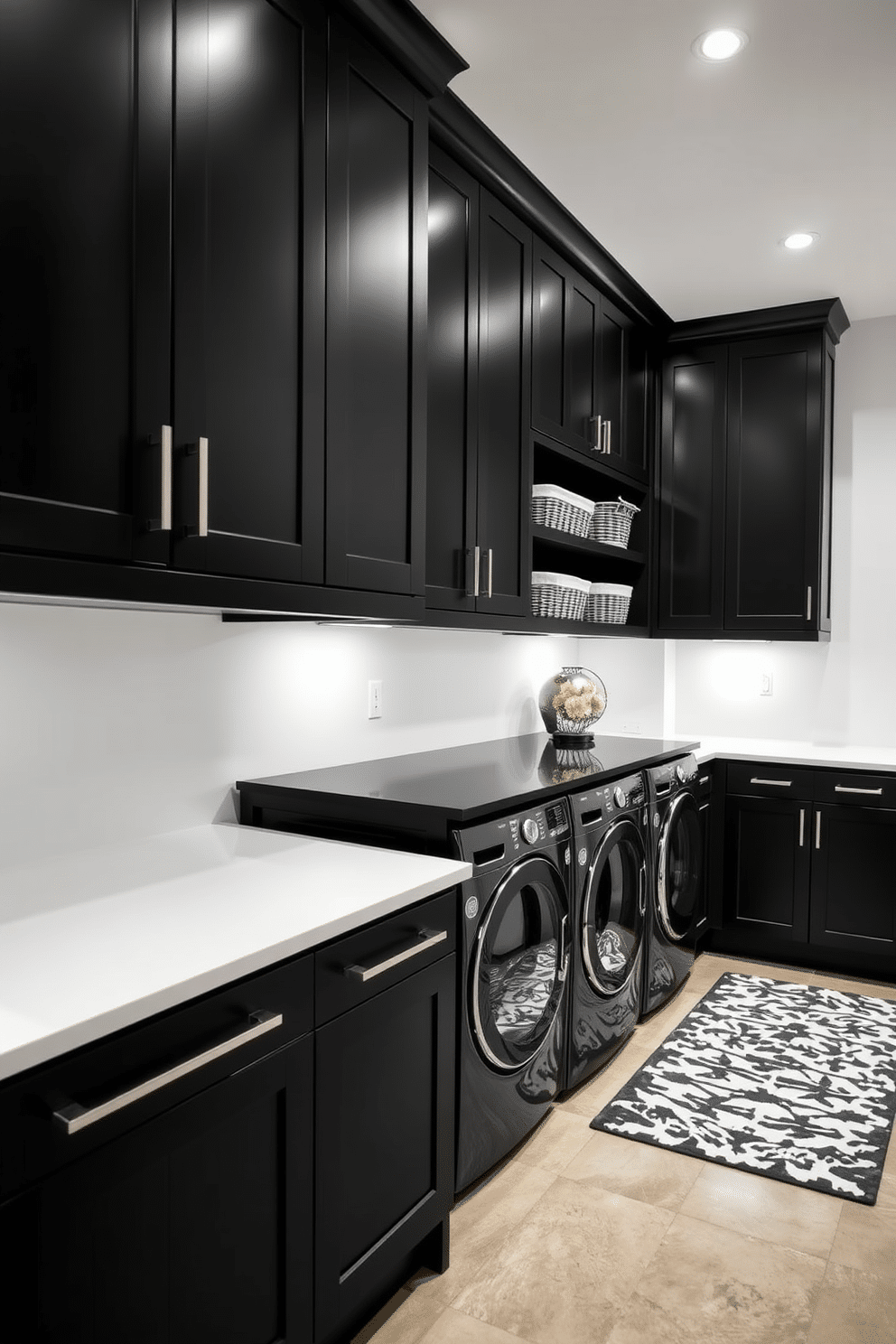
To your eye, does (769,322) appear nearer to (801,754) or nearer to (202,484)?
(801,754)

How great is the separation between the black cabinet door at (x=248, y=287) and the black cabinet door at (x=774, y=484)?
2.64 m

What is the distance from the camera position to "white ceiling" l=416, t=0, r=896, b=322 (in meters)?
2.05

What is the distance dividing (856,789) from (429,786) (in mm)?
2148

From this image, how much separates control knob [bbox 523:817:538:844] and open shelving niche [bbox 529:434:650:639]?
0.87 m

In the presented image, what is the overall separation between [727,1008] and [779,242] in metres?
2.76

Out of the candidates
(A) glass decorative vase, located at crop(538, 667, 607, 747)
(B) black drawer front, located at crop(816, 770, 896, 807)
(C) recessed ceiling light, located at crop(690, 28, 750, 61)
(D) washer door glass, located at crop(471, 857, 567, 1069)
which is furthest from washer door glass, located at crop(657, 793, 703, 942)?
(C) recessed ceiling light, located at crop(690, 28, 750, 61)

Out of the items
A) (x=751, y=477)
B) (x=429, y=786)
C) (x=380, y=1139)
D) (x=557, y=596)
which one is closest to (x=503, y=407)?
(x=557, y=596)

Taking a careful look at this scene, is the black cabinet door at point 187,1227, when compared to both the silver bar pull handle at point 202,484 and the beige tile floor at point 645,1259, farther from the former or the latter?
the silver bar pull handle at point 202,484

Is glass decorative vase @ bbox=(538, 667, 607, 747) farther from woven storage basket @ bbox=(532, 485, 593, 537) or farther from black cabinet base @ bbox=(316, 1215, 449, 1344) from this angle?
black cabinet base @ bbox=(316, 1215, 449, 1344)

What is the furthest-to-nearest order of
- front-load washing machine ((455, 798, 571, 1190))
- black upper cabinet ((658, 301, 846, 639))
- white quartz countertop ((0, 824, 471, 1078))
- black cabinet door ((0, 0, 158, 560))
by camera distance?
black upper cabinet ((658, 301, 846, 639)), front-load washing machine ((455, 798, 571, 1190)), black cabinet door ((0, 0, 158, 560)), white quartz countertop ((0, 824, 471, 1078))

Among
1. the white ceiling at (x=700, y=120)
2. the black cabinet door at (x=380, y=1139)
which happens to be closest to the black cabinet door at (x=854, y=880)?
the white ceiling at (x=700, y=120)

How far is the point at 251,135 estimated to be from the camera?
1.63m

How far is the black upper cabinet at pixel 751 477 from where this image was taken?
382 centimetres

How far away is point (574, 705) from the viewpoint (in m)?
3.42
